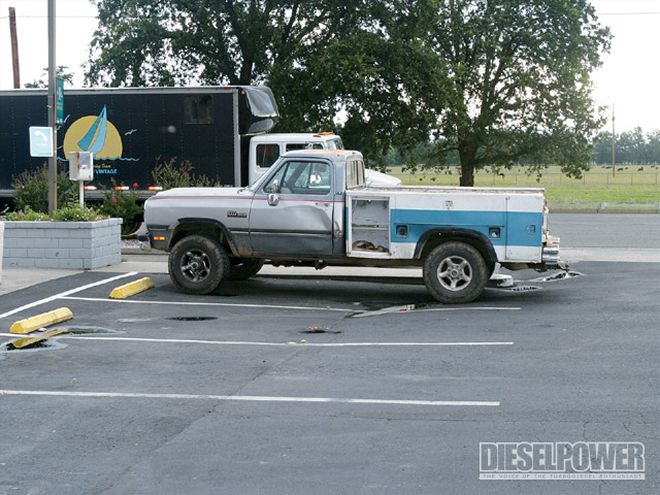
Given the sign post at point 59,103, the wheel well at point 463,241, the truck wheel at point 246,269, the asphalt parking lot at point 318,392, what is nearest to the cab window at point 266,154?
the sign post at point 59,103

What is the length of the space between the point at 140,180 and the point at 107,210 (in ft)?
7.40

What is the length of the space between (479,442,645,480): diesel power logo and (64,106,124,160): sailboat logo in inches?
795

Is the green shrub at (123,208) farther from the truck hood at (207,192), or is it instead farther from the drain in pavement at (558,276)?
the drain in pavement at (558,276)

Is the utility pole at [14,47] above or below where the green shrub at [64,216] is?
above

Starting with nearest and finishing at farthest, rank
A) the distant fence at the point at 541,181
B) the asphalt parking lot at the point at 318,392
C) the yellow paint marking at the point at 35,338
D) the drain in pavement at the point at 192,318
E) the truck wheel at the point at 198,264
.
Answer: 1. the asphalt parking lot at the point at 318,392
2. the yellow paint marking at the point at 35,338
3. the drain in pavement at the point at 192,318
4. the truck wheel at the point at 198,264
5. the distant fence at the point at 541,181

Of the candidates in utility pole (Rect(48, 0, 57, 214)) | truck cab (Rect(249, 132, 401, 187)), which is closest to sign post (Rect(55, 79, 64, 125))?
utility pole (Rect(48, 0, 57, 214))

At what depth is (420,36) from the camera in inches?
1422

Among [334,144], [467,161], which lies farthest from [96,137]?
[467,161]

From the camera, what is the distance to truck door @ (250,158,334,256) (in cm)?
1498

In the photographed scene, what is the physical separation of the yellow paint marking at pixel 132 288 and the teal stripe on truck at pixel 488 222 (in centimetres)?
409

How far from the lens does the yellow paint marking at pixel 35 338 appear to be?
→ 11.5 m

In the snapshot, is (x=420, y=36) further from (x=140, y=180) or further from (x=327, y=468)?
(x=327, y=468)

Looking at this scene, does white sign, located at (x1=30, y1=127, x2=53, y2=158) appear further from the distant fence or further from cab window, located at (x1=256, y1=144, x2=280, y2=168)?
the distant fence

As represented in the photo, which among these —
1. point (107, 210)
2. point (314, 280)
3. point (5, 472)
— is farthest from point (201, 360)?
point (107, 210)
